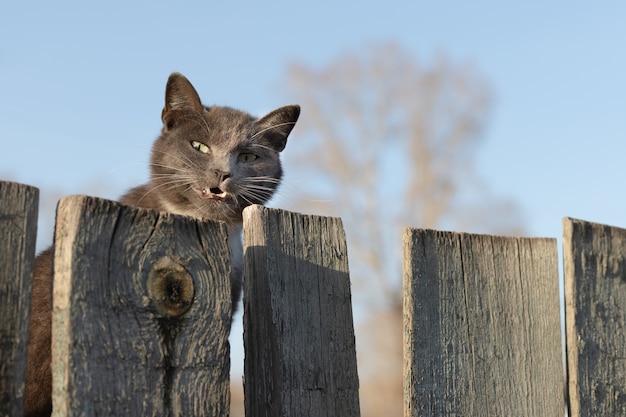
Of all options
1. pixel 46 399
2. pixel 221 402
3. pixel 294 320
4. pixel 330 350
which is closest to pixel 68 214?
pixel 221 402

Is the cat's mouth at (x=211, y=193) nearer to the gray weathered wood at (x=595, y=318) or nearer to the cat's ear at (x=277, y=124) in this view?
the cat's ear at (x=277, y=124)

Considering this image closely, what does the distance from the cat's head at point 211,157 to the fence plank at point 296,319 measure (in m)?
1.46

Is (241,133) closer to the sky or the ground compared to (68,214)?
closer to the sky

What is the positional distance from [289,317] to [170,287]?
0.44 m

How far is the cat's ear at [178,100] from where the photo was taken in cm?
359

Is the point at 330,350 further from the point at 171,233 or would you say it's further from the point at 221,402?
the point at 171,233

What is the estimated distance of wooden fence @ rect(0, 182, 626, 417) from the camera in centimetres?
164

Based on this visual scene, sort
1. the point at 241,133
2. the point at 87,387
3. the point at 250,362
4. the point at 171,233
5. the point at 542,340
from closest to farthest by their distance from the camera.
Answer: the point at 87,387
the point at 171,233
the point at 250,362
the point at 542,340
the point at 241,133

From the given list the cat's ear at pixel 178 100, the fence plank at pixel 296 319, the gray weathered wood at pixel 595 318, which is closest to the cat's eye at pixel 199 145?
the cat's ear at pixel 178 100

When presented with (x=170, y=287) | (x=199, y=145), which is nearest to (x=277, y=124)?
(x=199, y=145)

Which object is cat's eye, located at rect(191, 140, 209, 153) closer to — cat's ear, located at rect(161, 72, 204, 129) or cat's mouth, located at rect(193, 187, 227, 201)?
cat's ear, located at rect(161, 72, 204, 129)

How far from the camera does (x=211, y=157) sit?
12.1 feet

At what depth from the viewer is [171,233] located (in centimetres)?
177

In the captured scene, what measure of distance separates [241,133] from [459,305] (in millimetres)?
1893
